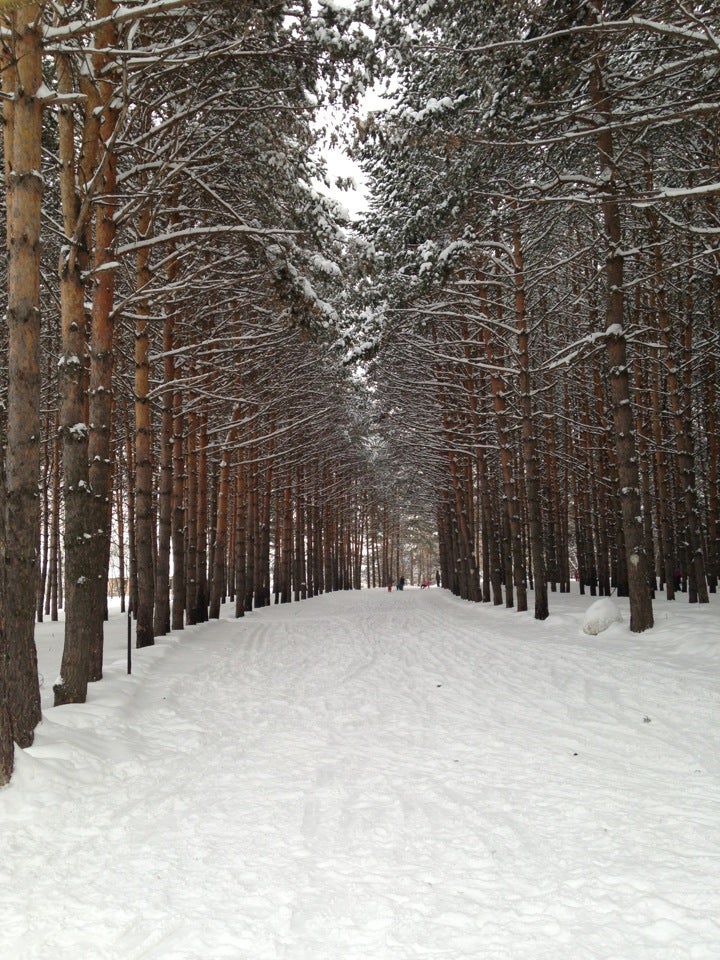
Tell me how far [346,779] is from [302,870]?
1433 mm

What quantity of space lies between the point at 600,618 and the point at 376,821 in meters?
8.49

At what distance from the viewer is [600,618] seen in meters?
11.4

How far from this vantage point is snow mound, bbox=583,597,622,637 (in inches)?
447

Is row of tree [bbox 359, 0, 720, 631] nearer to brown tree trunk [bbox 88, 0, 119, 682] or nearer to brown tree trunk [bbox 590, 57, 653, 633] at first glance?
brown tree trunk [bbox 590, 57, 653, 633]

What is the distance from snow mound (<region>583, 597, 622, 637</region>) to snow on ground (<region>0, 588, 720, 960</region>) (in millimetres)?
3012

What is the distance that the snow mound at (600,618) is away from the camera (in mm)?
11353

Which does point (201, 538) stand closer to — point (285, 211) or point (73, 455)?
point (285, 211)

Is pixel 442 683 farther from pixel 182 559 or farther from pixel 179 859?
pixel 182 559

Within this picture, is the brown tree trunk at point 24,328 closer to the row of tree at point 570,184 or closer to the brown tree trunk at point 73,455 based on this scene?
the brown tree trunk at point 73,455

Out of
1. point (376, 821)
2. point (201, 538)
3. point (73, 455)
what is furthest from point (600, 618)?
point (201, 538)

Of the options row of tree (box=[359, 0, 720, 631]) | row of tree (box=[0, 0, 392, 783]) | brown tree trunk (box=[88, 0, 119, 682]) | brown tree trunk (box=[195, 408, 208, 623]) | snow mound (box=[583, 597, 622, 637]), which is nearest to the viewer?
row of tree (box=[0, 0, 392, 783])

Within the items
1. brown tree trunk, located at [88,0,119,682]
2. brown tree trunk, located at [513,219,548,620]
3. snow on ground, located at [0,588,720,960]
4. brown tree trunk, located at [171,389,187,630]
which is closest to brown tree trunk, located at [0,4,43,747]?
snow on ground, located at [0,588,720,960]

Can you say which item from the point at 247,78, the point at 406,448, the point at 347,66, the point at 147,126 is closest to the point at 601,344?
the point at 347,66

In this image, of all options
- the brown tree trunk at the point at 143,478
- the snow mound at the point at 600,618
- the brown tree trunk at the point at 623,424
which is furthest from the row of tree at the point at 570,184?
the brown tree trunk at the point at 143,478
